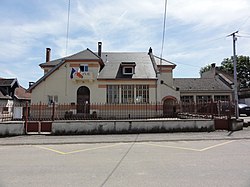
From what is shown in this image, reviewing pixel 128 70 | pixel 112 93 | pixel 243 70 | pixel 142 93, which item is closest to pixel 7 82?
pixel 112 93

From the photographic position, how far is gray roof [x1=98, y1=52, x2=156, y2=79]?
29156 millimetres

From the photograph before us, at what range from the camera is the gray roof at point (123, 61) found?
2916 cm

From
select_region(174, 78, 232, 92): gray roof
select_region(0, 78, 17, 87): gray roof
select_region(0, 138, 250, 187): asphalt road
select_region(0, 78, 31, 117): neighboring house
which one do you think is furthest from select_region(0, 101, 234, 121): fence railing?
select_region(0, 78, 17, 87): gray roof

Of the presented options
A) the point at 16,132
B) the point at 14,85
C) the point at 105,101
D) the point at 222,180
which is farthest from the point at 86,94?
the point at 222,180

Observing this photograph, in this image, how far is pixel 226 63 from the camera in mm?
72188

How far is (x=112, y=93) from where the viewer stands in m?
28.7

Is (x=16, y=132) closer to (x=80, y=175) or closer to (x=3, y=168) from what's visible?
(x=3, y=168)

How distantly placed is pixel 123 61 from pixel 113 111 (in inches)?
372

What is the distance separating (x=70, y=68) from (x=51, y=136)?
1591cm

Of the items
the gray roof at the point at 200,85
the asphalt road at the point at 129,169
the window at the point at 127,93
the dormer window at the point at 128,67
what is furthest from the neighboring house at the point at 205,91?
the asphalt road at the point at 129,169

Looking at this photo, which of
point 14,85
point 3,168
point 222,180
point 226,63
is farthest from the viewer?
point 226,63

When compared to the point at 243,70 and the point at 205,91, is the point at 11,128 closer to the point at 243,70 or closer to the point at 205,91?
the point at 205,91

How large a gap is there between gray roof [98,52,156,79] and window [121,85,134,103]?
139 cm

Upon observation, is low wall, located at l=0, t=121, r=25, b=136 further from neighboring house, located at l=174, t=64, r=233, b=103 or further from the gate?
neighboring house, located at l=174, t=64, r=233, b=103
